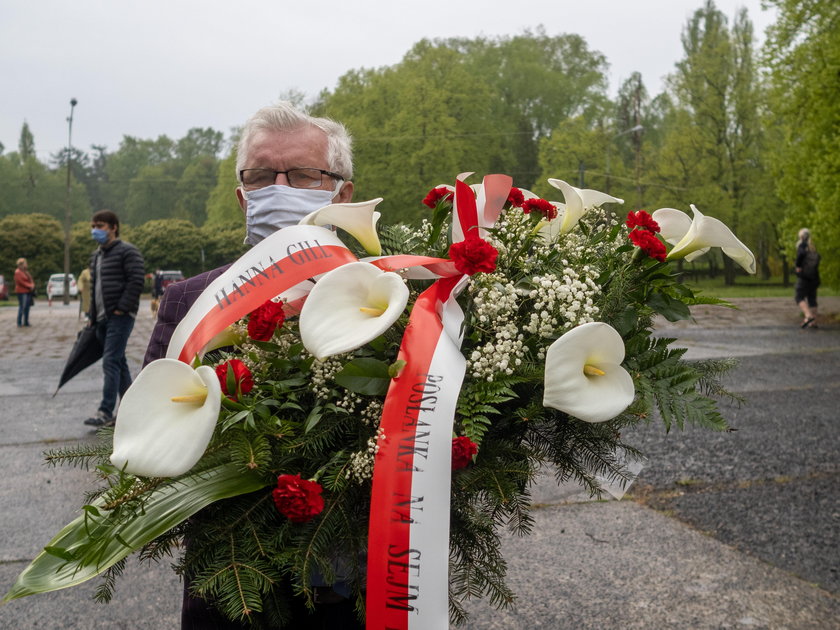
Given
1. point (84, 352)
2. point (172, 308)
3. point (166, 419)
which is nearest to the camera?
point (166, 419)

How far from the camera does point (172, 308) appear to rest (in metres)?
2.17

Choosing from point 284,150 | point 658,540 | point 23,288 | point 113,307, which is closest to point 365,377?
point 284,150

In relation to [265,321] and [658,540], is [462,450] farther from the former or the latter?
[658,540]

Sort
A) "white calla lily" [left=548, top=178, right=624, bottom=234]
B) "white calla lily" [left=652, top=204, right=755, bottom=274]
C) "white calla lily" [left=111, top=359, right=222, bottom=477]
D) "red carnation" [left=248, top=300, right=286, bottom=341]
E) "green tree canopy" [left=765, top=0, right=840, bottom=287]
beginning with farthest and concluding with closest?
"green tree canopy" [left=765, top=0, right=840, bottom=287] → "white calla lily" [left=548, top=178, right=624, bottom=234] → "white calla lily" [left=652, top=204, right=755, bottom=274] → "red carnation" [left=248, top=300, right=286, bottom=341] → "white calla lily" [left=111, top=359, right=222, bottom=477]

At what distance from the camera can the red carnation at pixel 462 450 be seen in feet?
4.39

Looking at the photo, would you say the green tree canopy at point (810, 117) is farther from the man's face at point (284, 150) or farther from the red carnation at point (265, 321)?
the red carnation at point (265, 321)

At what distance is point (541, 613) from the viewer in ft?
11.7

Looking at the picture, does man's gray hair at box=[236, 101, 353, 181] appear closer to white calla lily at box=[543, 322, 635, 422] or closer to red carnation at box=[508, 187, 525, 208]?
red carnation at box=[508, 187, 525, 208]

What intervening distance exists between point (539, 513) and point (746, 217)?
37.0 metres

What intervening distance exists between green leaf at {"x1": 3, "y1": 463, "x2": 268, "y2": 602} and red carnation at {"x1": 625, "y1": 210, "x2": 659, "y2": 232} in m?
0.91

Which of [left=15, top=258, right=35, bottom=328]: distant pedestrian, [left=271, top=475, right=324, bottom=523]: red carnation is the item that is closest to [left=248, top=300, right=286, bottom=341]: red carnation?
[left=271, top=475, right=324, bottom=523]: red carnation

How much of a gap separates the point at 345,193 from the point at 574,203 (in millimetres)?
874

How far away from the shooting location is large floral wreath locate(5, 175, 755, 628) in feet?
4.25

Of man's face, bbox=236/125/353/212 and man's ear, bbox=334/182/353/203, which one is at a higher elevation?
man's face, bbox=236/125/353/212
